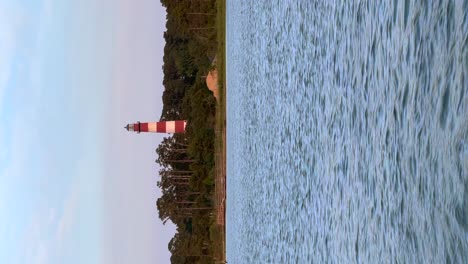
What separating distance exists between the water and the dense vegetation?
2025cm

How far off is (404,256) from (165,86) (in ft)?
168

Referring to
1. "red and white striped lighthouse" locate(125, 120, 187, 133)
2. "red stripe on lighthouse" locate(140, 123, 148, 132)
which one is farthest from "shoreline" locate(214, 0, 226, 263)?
"red stripe on lighthouse" locate(140, 123, 148, 132)

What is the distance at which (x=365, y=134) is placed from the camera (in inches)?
318

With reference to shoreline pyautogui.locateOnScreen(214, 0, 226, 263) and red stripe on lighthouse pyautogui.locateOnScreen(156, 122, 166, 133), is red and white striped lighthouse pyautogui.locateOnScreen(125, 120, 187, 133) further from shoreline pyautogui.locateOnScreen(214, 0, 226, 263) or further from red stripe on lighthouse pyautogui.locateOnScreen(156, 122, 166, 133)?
shoreline pyautogui.locateOnScreen(214, 0, 226, 263)

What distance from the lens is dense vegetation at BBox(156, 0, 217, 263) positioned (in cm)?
3716

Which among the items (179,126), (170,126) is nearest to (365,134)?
(179,126)

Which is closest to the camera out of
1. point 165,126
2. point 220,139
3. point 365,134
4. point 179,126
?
point 365,134

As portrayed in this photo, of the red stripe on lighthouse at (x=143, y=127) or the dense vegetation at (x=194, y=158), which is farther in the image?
the red stripe on lighthouse at (x=143, y=127)

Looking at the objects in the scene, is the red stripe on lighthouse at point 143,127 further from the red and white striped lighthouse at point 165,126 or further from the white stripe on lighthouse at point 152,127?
the white stripe on lighthouse at point 152,127

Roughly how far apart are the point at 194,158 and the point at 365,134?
30787 mm

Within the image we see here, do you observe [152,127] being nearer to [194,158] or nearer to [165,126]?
[165,126]

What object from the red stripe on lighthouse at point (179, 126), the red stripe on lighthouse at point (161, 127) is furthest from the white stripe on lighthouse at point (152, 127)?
the red stripe on lighthouse at point (179, 126)

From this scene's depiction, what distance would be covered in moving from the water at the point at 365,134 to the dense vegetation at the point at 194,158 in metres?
20.3

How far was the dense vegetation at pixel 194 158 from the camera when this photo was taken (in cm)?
3716
